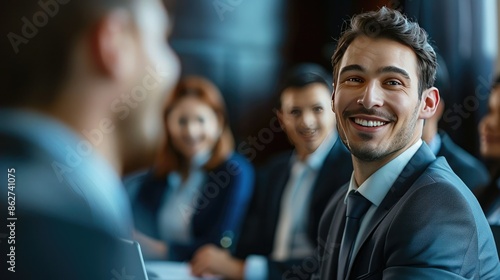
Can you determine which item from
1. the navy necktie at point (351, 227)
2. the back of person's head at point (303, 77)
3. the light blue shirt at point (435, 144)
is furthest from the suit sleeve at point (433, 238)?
the back of person's head at point (303, 77)

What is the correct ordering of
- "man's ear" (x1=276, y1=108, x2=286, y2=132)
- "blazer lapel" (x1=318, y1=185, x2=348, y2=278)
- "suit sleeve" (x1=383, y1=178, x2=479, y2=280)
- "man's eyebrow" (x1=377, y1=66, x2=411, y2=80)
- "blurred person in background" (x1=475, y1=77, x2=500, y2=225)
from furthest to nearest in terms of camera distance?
"man's ear" (x1=276, y1=108, x2=286, y2=132), "blurred person in background" (x1=475, y1=77, x2=500, y2=225), "blazer lapel" (x1=318, y1=185, x2=348, y2=278), "man's eyebrow" (x1=377, y1=66, x2=411, y2=80), "suit sleeve" (x1=383, y1=178, x2=479, y2=280)

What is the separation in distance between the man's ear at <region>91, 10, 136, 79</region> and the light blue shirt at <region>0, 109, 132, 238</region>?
0.68 feet

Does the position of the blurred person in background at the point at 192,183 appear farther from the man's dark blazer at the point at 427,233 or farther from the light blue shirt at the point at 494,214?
the light blue shirt at the point at 494,214

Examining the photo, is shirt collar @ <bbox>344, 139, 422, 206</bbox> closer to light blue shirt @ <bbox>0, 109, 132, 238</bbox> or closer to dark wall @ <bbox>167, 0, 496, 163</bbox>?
dark wall @ <bbox>167, 0, 496, 163</bbox>

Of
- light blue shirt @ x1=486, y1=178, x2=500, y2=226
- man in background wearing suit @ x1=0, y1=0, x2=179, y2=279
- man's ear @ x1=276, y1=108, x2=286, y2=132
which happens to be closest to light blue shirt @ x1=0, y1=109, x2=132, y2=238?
man in background wearing suit @ x1=0, y1=0, x2=179, y2=279

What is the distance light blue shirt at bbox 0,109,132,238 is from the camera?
5.99 feet

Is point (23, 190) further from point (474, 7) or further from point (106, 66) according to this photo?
point (474, 7)

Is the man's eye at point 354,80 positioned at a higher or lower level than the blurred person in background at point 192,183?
higher

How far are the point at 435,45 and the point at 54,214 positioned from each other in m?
1.06

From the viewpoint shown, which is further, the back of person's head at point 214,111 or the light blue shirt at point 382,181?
the back of person's head at point 214,111

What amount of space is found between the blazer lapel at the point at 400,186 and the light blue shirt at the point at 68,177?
2.27 feet

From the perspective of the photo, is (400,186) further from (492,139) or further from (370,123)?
(492,139)

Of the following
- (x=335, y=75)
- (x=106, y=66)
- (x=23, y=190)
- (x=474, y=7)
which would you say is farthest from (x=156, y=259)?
(x=474, y=7)

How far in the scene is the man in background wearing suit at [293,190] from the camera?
1.69 metres
